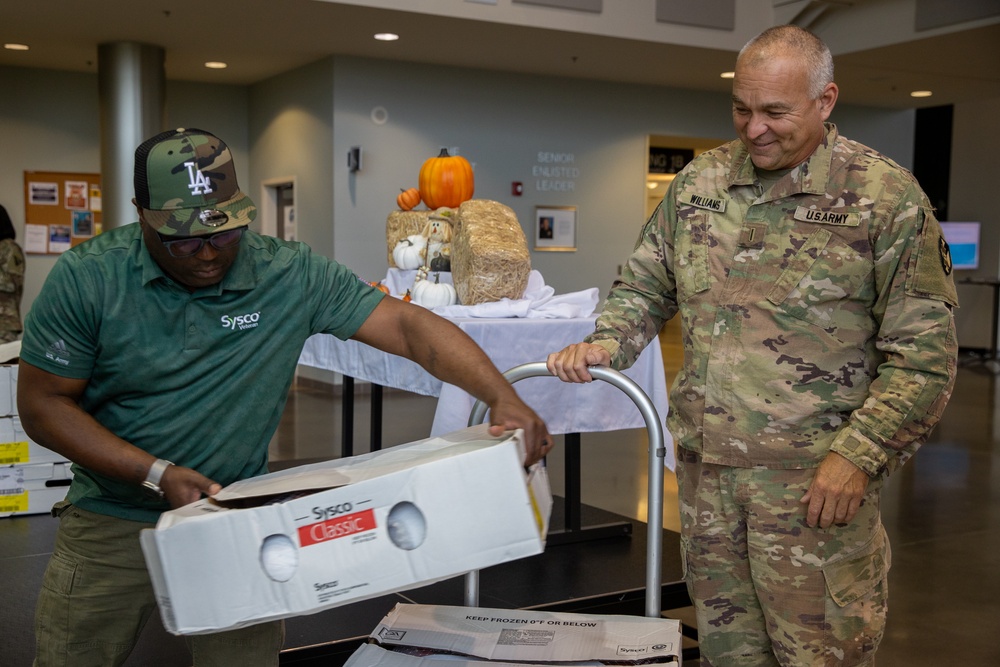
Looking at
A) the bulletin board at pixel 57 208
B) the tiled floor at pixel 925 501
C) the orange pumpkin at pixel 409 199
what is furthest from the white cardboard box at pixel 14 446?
the bulletin board at pixel 57 208

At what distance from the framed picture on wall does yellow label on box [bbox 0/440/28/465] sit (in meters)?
7.06

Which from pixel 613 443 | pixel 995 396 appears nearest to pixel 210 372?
pixel 613 443

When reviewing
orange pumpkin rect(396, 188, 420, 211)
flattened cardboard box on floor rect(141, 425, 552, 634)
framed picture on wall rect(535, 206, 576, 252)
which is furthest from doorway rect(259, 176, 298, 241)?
flattened cardboard box on floor rect(141, 425, 552, 634)

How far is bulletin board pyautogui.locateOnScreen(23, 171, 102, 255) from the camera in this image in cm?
1002

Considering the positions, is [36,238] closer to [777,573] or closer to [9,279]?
[9,279]

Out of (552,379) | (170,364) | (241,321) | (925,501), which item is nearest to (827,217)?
(241,321)

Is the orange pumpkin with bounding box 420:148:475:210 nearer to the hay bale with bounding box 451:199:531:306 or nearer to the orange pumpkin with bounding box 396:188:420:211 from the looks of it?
the orange pumpkin with bounding box 396:188:420:211

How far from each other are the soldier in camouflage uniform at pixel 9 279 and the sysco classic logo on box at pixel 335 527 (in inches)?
308

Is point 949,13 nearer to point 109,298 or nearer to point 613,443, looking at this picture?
point 613,443

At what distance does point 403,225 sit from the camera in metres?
4.30

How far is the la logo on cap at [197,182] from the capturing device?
1454 millimetres

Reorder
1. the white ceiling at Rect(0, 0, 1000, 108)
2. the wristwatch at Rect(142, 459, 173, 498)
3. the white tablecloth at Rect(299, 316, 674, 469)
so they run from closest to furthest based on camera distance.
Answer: the wristwatch at Rect(142, 459, 173, 498), the white tablecloth at Rect(299, 316, 674, 469), the white ceiling at Rect(0, 0, 1000, 108)

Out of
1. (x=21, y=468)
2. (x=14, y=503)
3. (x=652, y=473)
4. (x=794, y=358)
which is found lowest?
(x=14, y=503)

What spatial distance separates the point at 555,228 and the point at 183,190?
9104mm
